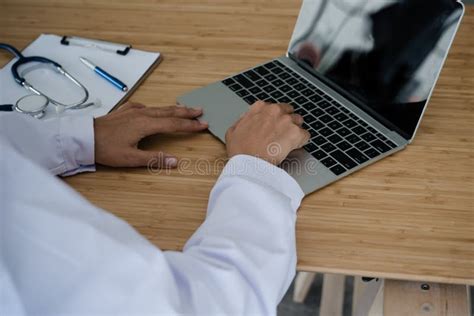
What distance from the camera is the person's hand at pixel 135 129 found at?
813 millimetres

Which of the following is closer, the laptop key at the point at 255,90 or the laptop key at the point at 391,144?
the laptop key at the point at 391,144

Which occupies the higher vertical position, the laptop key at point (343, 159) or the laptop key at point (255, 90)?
the laptop key at point (255, 90)

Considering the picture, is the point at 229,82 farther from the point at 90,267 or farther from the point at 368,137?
the point at 90,267

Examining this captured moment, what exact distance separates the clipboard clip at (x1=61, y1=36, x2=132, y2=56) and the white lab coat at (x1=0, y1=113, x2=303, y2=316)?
19.6 inches

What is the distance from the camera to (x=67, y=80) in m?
0.99

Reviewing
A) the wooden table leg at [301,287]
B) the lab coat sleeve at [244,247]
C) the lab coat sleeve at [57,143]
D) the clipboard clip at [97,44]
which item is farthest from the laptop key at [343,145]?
the wooden table leg at [301,287]

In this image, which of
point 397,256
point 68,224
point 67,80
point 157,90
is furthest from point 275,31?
point 68,224

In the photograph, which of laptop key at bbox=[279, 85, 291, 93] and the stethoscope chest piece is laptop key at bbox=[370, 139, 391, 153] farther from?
the stethoscope chest piece

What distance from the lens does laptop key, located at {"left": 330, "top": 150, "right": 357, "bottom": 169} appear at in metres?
0.78

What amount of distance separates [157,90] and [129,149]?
18cm

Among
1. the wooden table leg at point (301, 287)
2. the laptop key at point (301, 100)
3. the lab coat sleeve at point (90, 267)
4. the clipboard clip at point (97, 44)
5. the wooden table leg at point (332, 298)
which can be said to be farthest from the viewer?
the wooden table leg at point (301, 287)

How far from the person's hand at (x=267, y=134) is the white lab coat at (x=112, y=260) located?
0.13m

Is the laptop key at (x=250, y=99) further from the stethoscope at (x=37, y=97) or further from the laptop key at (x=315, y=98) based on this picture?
the stethoscope at (x=37, y=97)

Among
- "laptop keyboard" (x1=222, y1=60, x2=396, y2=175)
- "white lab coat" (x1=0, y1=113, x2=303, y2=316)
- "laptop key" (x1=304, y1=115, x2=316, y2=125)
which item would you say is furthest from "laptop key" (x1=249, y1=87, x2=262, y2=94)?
"white lab coat" (x1=0, y1=113, x2=303, y2=316)
